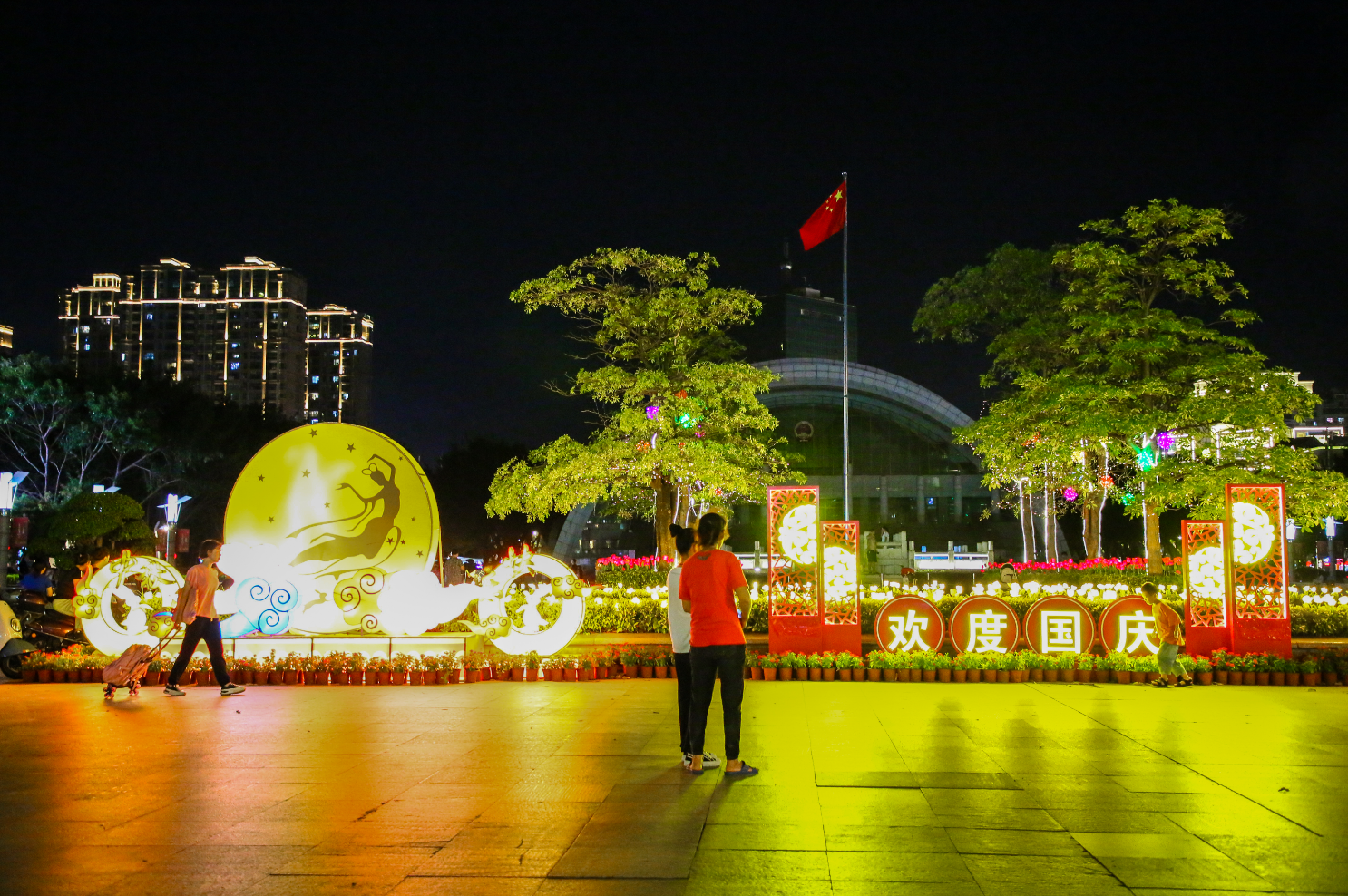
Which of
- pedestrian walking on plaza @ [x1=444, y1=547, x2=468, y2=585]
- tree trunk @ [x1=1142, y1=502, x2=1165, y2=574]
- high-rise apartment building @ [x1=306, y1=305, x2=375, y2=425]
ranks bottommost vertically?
pedestrian walking on plaza @ [x1=444, y1=547, x2=468, y2=585]

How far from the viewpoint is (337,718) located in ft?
31.7

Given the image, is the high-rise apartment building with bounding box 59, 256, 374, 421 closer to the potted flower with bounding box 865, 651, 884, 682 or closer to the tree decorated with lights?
the tree decorated with lights

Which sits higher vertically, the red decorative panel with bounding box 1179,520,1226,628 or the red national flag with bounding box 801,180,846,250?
the red national flag with bounding box 801,180,846,250

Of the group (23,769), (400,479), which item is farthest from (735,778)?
(400,479)

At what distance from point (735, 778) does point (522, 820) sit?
1.66 meters

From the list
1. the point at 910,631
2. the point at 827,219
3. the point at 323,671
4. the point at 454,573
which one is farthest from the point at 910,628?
the point at 454,573

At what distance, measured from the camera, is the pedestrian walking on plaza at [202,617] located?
1141 cm

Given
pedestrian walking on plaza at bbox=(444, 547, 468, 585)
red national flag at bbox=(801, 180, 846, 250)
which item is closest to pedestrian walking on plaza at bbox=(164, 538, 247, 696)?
pedestrian walking on plaza at bbox=(444, 547, 468, 585)

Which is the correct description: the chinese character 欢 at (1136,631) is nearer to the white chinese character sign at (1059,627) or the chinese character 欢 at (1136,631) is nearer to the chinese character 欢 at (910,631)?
the white chinese character sign at (1059,627)

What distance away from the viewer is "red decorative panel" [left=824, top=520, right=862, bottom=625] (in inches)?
534

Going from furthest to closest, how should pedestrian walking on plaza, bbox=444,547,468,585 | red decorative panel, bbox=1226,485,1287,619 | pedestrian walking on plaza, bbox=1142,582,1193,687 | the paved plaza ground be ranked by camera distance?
pedestrian walking on plaza, bbox=444,547,468,585
red decorative panel, bbox=1226,485,1287,619
pedestrian walking on plaza, bbox=1142,582,1193,687
the paved plaza ground

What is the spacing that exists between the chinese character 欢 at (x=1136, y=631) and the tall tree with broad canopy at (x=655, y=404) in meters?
9.56

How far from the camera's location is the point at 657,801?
6277mm

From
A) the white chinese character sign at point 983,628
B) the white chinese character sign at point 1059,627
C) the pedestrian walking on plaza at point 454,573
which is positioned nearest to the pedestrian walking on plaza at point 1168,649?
the white chinese character sign at point 1059,627
